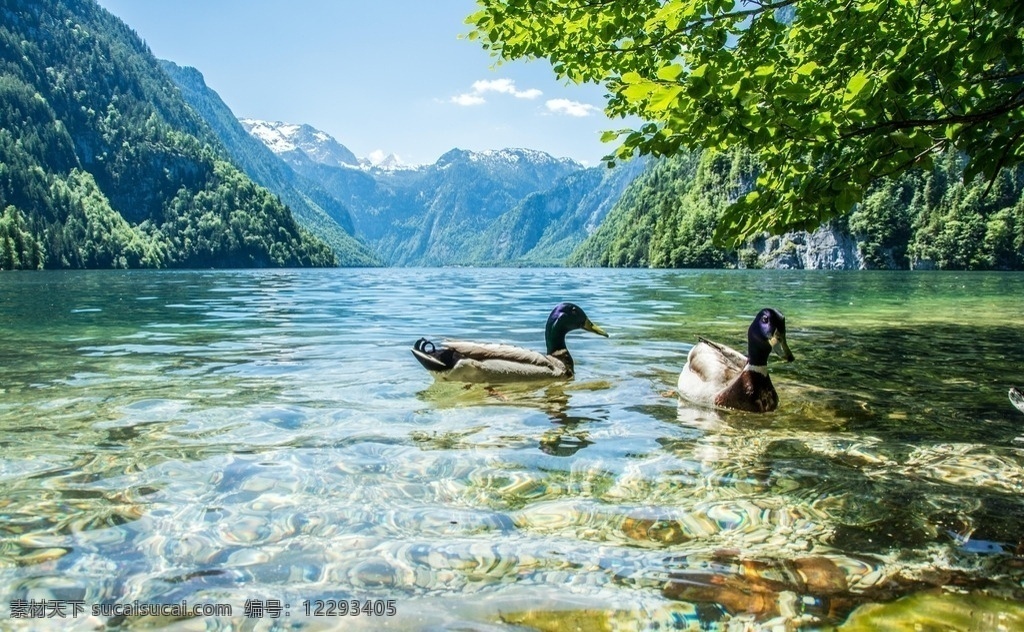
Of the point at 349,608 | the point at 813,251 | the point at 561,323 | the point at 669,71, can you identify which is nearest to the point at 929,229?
the point at 813,251

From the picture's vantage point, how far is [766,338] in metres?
9.74

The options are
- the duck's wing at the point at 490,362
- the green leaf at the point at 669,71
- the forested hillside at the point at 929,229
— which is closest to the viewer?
the green leaf at the point at 669,71

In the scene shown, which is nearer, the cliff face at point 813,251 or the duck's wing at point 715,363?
the duck's wing at point 715,363

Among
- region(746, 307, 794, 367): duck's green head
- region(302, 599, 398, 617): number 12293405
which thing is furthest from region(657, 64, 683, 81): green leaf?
region(746, 307, 794, 367): duck's green head

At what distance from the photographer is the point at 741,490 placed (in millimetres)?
6762

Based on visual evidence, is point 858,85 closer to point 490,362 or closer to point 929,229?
point 490,362

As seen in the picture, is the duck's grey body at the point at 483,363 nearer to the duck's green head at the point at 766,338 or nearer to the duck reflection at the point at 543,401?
the duck reflection at the point at 543,401

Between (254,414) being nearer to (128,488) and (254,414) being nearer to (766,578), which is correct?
(128,488)

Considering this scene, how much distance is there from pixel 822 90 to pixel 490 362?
6669 mm

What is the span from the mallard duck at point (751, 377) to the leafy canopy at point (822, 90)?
1.36 metres

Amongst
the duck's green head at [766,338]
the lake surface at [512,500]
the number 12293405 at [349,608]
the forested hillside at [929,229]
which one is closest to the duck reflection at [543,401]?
the lake surface at [512,500]

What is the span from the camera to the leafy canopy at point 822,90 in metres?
7.12

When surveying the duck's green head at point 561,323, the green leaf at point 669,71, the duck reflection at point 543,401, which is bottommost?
the duck reflection at point 543,401

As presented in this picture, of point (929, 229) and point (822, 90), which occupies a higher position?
point (929, 229)
